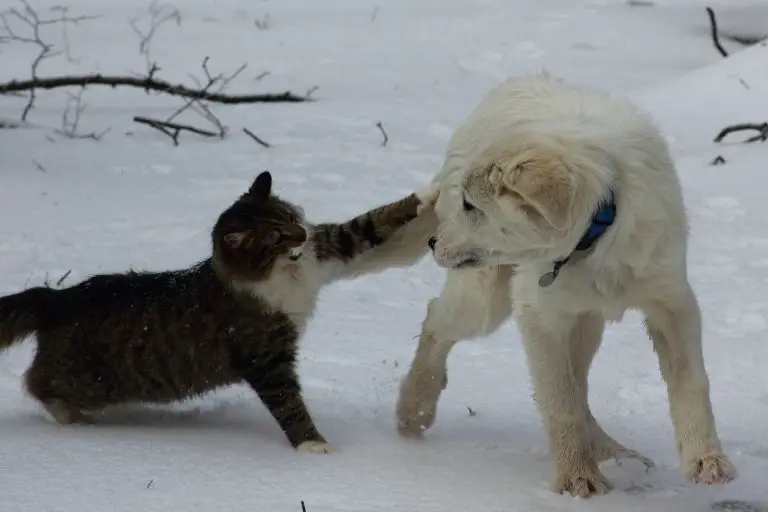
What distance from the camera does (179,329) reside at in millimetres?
4793

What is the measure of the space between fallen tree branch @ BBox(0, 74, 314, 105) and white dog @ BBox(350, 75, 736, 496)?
5564mm

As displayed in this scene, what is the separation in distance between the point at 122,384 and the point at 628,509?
2090 mm

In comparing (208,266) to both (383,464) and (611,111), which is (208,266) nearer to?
(383,464)

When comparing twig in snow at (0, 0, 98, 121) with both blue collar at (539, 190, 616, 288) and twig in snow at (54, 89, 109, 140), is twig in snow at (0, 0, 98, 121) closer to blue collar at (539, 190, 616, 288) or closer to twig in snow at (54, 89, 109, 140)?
twig in snow at (54, 89, 109, 140)

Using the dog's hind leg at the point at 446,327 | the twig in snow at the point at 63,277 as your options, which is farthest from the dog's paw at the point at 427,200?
the twig in snow at the point at 63,277

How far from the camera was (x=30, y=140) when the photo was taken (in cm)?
977

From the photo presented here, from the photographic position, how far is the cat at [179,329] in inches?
187

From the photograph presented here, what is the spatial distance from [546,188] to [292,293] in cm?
171

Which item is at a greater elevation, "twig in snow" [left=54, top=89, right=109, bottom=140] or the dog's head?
the dog's head

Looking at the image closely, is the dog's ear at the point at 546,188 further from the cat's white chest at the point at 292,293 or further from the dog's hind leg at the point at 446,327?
the cat's white chest at the point at 292,293

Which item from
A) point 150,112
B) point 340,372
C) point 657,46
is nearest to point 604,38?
point 657,46

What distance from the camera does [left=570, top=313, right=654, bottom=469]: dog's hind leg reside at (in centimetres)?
445

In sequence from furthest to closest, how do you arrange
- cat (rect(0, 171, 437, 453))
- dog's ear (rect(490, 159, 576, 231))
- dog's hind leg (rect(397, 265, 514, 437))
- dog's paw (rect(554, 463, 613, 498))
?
cat (rect(0, 171, 437, 453)), dog's hind leg (rect(397, 265, 514, 437)), dog's paw (rect(554, 463, 613, 498)), dog's ear (rect(490, 159, 576, 231))

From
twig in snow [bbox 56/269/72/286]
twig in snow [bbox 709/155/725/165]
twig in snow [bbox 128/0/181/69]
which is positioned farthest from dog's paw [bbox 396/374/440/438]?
twig in snow [bbox 128/0/181/69]
